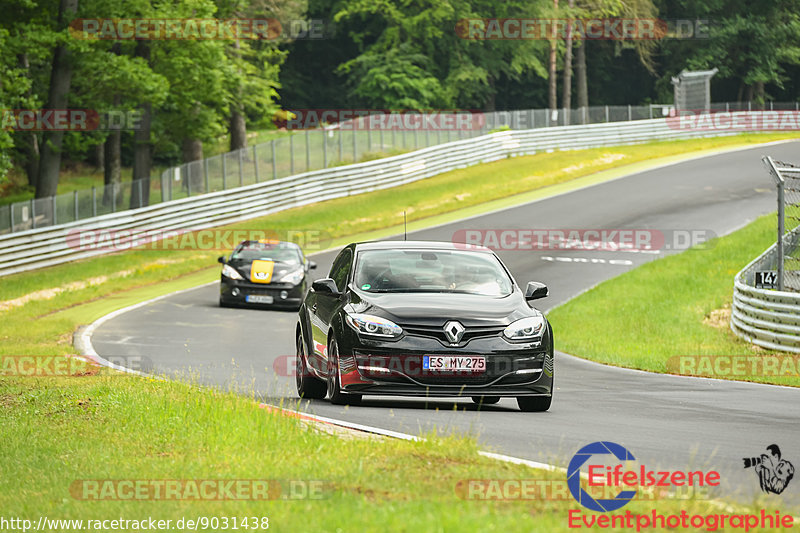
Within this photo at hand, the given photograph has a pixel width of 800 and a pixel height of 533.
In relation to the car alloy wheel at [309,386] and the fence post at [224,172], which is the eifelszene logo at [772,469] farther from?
the fence post at [224,172]

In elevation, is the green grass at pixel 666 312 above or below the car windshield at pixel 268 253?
below

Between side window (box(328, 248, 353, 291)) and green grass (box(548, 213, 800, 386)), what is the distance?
19.0ft

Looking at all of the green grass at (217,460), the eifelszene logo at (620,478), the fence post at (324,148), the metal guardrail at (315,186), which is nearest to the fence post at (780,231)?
the green grass at (217,460)

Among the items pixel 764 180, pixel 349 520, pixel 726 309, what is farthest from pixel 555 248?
pixel 349 520

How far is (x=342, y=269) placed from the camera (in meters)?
12.7

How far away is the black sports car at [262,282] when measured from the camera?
2612 cm

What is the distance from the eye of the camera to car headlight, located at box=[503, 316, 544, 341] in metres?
10.9

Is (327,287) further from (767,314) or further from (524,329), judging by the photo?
(767,314)

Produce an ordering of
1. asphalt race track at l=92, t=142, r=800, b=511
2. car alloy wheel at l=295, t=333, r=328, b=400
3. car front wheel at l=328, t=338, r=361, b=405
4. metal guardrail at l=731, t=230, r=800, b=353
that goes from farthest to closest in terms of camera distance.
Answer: metal guardrail at l=731, t=230, r=800, b=353 → car alloy wheel at l=295, t=333, r=328, b=400 → car front wheel at l=328, t=338, r=361, b=405 → asphalt race track at l=92, t=142, r=800, b=511

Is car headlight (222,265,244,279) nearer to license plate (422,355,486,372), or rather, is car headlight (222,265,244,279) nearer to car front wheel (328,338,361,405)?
car front wheel (328,338,361,405)

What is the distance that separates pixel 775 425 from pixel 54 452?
5921 mm

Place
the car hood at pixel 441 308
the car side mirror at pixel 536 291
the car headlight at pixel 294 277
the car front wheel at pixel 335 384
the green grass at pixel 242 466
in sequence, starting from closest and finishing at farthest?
the green grass at pixel 242 466, the car hood at pixel 441 308, the car front wheel at pixel 335 384, the car side mirror at pixel 536 291, the car headlight at pixel 294 277

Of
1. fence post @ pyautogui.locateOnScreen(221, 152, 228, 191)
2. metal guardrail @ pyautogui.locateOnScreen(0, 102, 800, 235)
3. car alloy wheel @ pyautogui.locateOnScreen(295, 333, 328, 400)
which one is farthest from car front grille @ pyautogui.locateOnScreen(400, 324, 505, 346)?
fence post @ pyautogui.locateOnScreen(221, 152, 228, 191)

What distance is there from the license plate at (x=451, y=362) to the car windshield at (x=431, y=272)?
1132 millimetres
